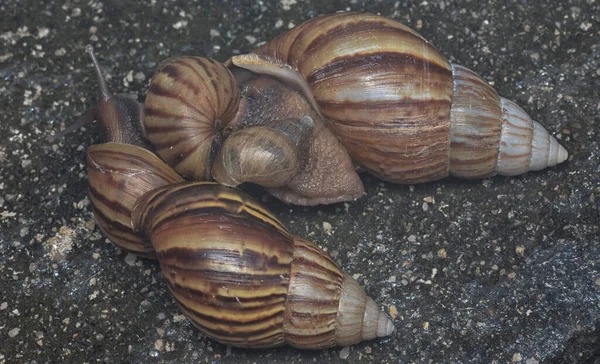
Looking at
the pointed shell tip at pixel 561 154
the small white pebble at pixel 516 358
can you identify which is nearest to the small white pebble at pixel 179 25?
the pointed shell tip at pixel 561 154

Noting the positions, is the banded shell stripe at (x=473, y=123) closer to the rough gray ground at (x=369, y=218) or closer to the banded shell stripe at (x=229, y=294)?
the rough gray ground at (x=369, y=218)

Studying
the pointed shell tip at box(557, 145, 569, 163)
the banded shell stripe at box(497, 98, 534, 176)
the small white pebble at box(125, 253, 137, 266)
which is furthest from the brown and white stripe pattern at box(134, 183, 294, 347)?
the pointed shell tip at box(557, 145, 569, 163)

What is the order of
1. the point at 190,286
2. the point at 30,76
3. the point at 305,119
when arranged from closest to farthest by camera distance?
the point at 190,286 → the point at 305,119 → the point at 30,76

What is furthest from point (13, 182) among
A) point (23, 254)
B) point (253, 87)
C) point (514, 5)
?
point (514, 5)

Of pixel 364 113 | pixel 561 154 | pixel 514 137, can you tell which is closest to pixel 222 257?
pixel 364 113

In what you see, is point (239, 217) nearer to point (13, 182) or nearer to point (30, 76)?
point (13, 182)

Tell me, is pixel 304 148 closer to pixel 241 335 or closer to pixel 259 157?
pixel 259 157

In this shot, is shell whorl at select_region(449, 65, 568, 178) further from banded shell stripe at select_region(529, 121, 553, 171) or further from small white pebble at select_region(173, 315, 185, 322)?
small white pebble at select_region(173, 315, 185, 322)
